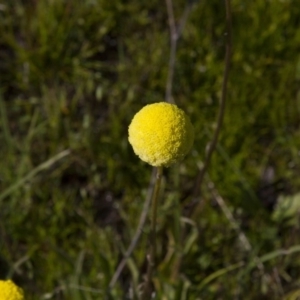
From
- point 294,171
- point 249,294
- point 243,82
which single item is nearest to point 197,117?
point 243,82

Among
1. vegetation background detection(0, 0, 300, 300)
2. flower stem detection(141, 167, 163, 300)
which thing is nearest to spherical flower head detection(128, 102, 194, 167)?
flower stem detection(141, 167, 163, 300)

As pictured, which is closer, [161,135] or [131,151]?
[161,135]

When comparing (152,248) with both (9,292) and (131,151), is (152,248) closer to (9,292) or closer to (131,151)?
(9,292)

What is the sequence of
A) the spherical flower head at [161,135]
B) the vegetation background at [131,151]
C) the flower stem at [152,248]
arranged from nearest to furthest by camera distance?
the spherical flower head at [161,135] < the flower stem at [152,248] < the vegetation background at [131,151]

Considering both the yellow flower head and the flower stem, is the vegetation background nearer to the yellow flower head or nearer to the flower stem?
the flower stem

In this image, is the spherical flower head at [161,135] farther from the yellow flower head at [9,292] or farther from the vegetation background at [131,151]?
the vegetation background at [131,151]

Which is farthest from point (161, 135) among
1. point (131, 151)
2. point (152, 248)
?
point (131, 151)

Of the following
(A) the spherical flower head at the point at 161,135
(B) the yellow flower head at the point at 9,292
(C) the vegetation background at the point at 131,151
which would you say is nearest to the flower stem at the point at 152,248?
(A) the spherical flower head at the point at 161,135

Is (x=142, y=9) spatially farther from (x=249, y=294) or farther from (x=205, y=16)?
(x=249, y=294)
